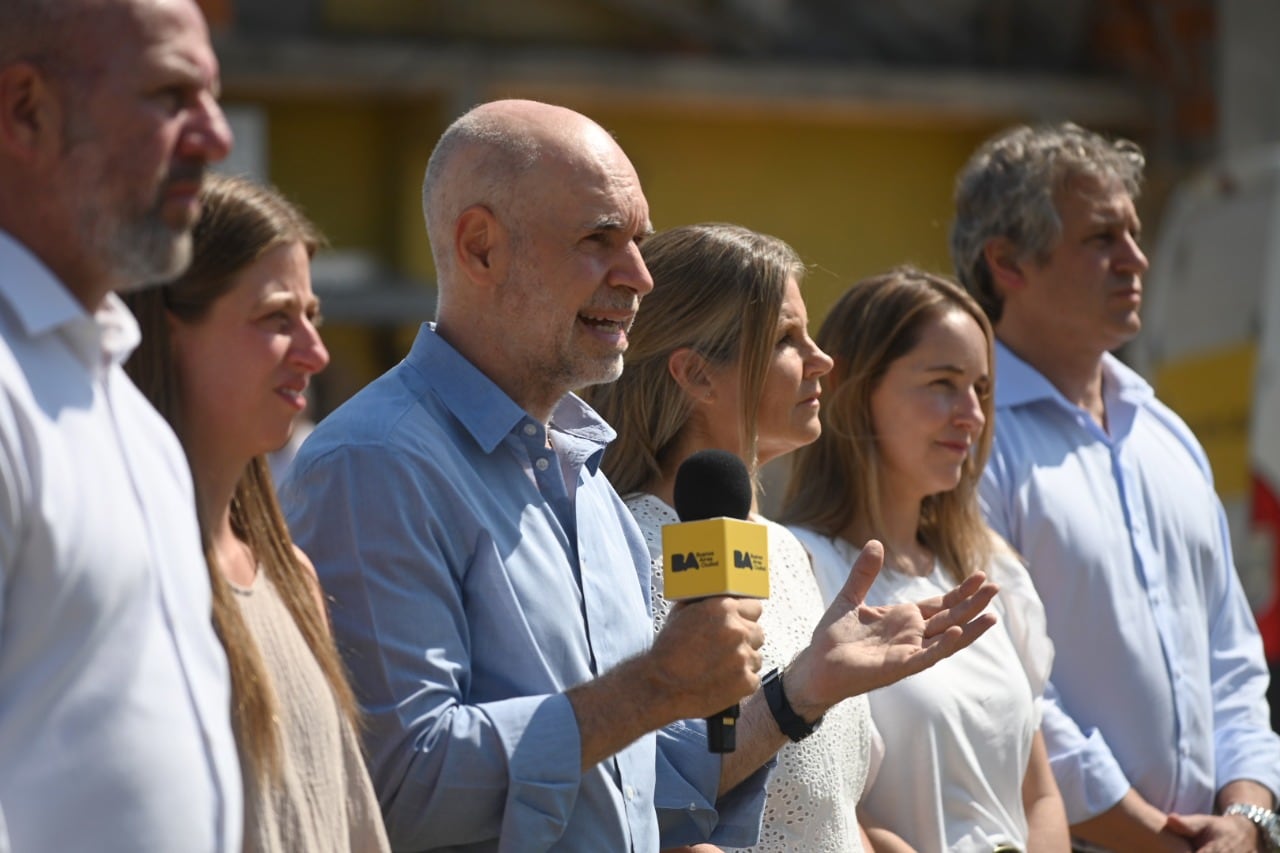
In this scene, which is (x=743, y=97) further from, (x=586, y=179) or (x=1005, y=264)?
(x=586, y=179)

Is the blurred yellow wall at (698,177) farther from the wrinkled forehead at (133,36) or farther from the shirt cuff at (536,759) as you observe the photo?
the wrinkled forehead at (133,36)

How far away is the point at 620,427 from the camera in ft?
11.9

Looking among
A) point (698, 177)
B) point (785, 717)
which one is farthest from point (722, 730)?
point (698, 177)

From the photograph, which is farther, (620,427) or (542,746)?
(620,427)

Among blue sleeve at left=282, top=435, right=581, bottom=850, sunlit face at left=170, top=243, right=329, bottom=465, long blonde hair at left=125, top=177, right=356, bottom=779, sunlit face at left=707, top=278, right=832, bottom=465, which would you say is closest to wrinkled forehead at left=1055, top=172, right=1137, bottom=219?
sunlit face at left=707, top=278, right=832, bottom=465

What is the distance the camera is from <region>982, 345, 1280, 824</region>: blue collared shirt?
450 centimetres

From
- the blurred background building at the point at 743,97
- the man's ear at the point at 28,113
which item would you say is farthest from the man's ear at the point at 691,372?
the blurred background building at the point at 743,97

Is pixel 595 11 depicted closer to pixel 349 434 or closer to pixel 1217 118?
pixel 1217 118

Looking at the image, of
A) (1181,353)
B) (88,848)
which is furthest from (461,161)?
(1181,353)

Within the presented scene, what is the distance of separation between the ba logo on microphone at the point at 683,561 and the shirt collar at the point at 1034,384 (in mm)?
2145

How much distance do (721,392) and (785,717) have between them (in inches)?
27.7

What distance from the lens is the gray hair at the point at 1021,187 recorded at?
4898mm

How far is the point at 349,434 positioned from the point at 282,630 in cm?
42

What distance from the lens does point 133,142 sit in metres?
2.10
